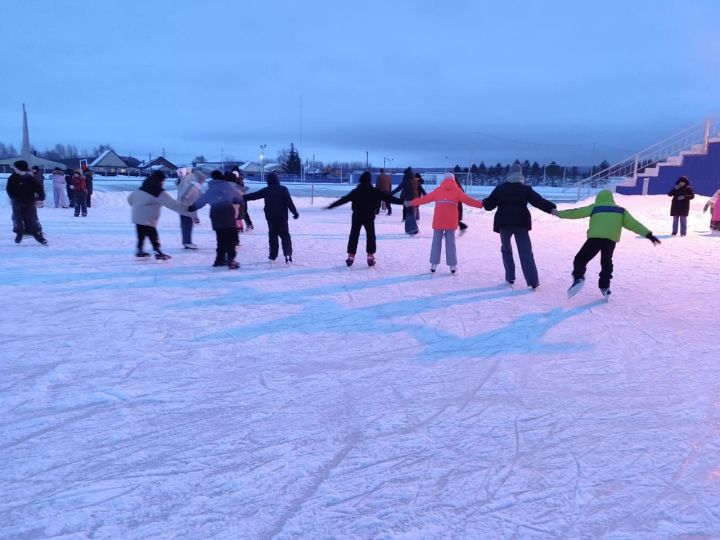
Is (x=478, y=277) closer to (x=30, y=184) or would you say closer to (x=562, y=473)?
(x=562, y=473)

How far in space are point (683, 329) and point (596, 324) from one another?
0.77 meters

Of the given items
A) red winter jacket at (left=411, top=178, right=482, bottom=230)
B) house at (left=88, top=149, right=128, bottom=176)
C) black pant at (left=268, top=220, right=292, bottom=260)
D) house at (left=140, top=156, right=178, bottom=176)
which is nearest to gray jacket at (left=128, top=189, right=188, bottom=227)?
black pant at (left=268, top=220, right=292, bottom=260)

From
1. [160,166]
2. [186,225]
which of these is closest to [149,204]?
[186,225]

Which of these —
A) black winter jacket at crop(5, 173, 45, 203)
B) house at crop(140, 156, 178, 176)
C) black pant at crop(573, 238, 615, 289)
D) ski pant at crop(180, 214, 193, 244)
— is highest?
house at crop(140, 156, 178, 176)

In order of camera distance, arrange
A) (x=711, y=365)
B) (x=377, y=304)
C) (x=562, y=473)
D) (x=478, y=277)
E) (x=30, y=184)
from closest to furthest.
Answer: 1. (x=562, y=473)
2. (x=711, y=365)
3. (x=377, y=304)
4. (x=478, y=277)
5. (x=30, y=184)

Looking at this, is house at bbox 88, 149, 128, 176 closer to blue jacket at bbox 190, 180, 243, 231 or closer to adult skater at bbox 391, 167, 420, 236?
adult skater at bbox 391, 167, 420, 236

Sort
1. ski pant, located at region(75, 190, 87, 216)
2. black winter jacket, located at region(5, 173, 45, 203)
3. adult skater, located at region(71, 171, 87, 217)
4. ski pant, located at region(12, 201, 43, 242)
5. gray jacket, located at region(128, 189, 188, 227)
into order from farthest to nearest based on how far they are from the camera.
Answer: ski pant, located at region(75, 190, 87, 216) < adult skater, located at region(71, 171, 87, 217) < ski pant, located at region(12, 201, 43, 242) < black winter jacket, located at region(5, 173, 45, 203) < gray jacket, located at region(128, 189, 188, 227)

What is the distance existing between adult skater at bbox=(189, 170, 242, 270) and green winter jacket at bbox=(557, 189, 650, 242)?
475cm

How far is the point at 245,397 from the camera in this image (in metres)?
2.97

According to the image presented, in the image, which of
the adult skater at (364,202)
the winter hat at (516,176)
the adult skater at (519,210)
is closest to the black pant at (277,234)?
the adult skater at (364,202)

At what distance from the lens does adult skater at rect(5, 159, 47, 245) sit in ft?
26.8

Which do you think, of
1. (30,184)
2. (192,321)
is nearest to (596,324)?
(192,321)

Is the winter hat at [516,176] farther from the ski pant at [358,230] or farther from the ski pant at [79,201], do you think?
the ski pant at [79,201]

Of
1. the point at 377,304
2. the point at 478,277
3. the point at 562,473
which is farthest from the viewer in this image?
the point at 478,277
